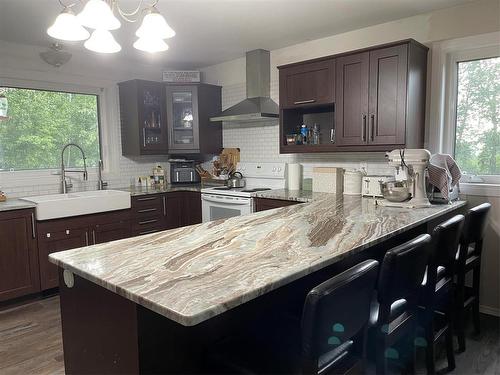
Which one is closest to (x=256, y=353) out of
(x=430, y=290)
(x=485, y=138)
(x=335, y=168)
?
(x=430, y=290)

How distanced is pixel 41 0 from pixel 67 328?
239 cm

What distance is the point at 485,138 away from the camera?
119 inches

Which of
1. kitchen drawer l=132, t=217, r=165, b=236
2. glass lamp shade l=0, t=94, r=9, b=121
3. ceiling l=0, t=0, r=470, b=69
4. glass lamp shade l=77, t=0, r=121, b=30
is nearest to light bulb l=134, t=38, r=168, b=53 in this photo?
glass lamp shade l=77, t=0, r=121, b=30

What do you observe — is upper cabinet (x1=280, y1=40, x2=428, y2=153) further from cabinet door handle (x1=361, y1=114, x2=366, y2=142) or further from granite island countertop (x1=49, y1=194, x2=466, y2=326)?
granite island countertop (x1=49, y1=194, x2=466, y2=326)

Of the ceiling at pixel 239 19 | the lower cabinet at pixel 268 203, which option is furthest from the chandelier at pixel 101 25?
the lower cabinet at pixel 268 203

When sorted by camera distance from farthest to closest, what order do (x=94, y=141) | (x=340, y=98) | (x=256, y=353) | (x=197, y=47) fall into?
(x=94, y=141)
(x=197, y=47)
(x=340, y=98)
(x=256, y=353)

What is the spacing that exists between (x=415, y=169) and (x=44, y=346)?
2861 millimetres

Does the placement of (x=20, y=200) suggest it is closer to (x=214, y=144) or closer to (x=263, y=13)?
(x=214, y=144)

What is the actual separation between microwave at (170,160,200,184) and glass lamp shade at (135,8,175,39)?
2.94 meters

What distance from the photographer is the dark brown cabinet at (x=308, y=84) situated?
133 inches

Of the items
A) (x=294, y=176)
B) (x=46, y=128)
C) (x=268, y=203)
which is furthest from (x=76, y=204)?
(x=294, y=176)

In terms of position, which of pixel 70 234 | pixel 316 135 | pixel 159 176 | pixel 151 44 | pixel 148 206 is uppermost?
pixel 151 44

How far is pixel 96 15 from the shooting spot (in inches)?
66.7

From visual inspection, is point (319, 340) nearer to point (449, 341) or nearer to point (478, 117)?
point (449, 341)
